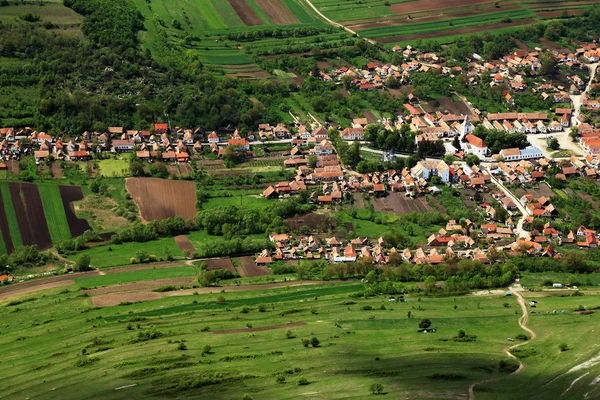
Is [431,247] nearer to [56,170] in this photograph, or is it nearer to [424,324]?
[424,324]

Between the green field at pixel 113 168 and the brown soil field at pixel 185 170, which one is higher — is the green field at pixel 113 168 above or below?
above

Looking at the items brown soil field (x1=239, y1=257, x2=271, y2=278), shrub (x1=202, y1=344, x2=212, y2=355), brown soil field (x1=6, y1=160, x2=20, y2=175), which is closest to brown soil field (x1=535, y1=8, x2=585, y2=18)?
brown soil field (x1=239, y1=257, x2=271, y2=278)

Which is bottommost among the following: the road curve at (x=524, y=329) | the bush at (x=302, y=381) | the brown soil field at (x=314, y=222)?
the road curve at (x=524, y=329)

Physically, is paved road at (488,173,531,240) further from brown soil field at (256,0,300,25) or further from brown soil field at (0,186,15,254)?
brown soil field at (256,0,300,25)

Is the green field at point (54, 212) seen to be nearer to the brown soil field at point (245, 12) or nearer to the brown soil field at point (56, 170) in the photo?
the brown soil field at point (56, 170)

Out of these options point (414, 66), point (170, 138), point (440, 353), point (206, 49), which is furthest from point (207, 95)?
point (440, 353)

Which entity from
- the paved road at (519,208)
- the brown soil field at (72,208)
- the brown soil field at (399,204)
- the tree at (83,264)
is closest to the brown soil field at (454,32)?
the paved road at (519,208)
